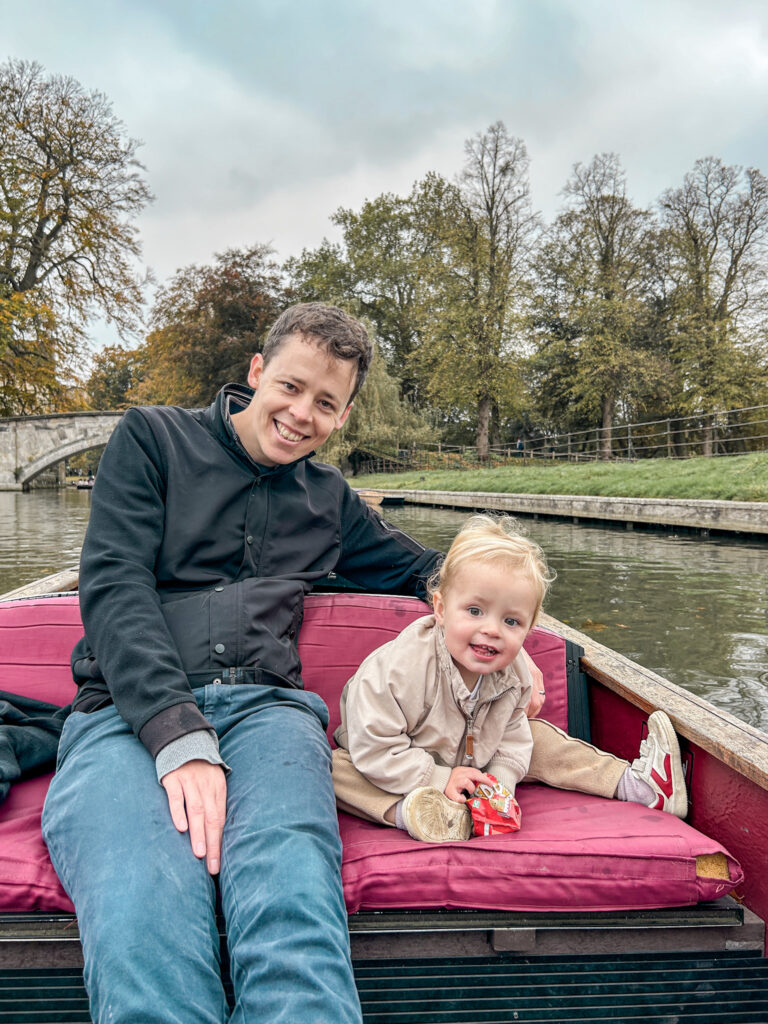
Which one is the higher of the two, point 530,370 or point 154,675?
point 530,370

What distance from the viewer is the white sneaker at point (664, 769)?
1704 mm

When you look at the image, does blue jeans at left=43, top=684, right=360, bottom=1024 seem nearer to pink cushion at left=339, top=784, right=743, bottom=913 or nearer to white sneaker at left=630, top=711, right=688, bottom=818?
pink cushion at left=339, top=784, right=743, bottom=913

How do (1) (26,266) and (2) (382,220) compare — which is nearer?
(1) (26,266)

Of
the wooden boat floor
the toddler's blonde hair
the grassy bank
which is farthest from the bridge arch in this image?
the wooden boat floor

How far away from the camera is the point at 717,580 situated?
6.70 m

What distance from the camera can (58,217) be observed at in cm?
2177

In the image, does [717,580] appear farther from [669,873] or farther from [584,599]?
[669,873]

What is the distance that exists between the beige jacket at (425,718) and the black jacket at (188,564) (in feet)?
0.68

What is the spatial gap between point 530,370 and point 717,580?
24.3 m

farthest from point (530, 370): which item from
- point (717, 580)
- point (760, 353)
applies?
point (717, 580)

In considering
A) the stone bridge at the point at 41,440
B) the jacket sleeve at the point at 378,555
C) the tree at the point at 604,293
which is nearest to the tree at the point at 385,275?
the tree at the point at 604,293

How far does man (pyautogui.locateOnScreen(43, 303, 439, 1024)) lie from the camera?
1080mm

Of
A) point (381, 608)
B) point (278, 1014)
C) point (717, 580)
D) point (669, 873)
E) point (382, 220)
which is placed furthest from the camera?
point (382, 220)

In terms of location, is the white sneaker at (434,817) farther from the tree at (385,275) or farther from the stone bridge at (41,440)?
the tree at (385,275)
